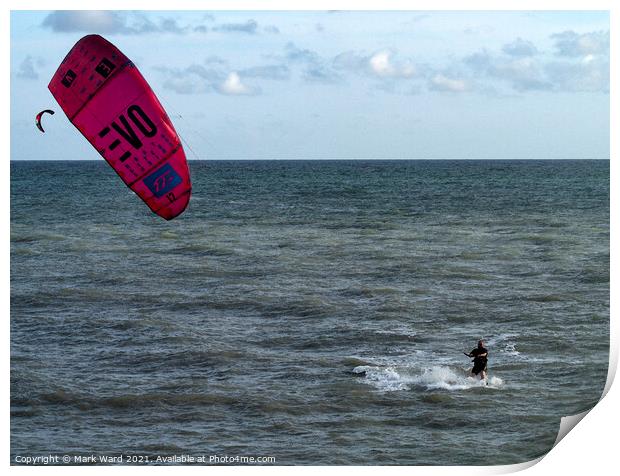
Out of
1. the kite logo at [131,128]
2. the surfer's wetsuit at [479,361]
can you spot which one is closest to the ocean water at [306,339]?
the surfer's wetsuit at [479,361]

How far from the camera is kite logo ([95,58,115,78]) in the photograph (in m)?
16.6

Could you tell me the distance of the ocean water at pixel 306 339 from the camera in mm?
18078

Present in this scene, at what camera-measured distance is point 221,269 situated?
37250 mm

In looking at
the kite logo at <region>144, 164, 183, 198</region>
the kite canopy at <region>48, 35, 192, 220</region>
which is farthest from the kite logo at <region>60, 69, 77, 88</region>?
the kite logo at <region>144, 164, 183, 198</region>

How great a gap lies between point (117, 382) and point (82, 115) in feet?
22.9

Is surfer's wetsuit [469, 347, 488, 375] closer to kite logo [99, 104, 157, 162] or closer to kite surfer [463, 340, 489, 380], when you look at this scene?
kite surfer [463, 340, 489, 380]

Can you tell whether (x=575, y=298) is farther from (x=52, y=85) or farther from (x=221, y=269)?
(x=52, y=85)

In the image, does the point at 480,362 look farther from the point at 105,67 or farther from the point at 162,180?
the point at 105,67

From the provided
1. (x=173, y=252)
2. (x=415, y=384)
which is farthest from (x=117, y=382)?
(x=173, y=252)
